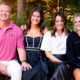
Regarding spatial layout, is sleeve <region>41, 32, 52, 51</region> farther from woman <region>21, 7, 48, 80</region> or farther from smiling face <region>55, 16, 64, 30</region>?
smiling face <region>55, 16, 64, 30</region>

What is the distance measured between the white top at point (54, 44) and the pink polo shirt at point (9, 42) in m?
0.55

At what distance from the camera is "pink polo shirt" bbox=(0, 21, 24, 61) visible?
9.64 feet

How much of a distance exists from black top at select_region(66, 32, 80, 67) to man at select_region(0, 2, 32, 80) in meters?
0.90

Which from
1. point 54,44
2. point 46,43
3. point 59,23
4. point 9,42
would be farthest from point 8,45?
point 59,23

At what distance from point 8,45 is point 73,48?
4.55ft

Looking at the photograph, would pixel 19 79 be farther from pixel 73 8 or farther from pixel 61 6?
pixel 61 6

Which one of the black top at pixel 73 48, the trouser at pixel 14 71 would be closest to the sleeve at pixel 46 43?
the black top at pixel 73 48

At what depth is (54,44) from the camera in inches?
124

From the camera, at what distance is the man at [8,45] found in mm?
2824

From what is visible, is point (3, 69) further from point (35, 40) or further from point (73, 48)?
point (73, 48)

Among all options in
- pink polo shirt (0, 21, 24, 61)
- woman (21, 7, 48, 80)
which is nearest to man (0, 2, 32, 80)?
pink polo shirt (0, 21, 24, 61)

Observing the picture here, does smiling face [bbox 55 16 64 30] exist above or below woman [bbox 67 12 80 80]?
above

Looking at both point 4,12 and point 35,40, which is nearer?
point 4,12

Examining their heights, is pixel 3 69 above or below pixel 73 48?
below
